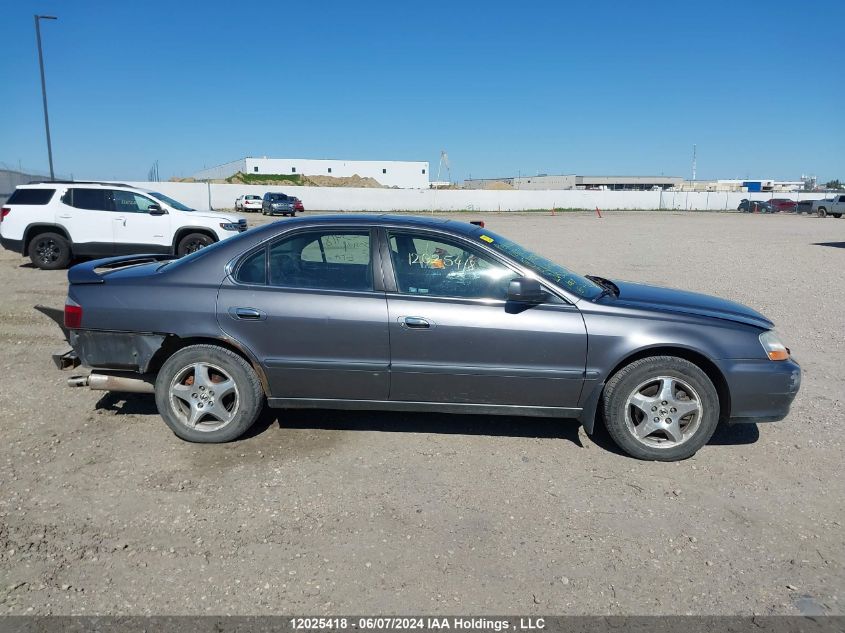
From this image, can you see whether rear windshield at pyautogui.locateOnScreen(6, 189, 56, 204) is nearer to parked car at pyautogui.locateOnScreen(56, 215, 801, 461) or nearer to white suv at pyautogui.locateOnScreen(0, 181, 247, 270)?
white suv at pyautogui.locateOnScreen(0, 181, 247, 270)

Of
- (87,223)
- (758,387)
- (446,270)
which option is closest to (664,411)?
(758,387)

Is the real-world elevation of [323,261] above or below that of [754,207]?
below

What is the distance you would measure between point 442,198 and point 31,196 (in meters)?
47.6

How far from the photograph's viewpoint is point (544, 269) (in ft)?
14.7

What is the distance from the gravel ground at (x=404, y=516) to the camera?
2.89 metres

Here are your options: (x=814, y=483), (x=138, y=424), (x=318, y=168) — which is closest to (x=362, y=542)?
(x=138, y=424)

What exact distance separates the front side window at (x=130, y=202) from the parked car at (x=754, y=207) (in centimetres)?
6517

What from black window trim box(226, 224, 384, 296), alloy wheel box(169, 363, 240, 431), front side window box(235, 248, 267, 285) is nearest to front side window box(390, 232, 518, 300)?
black window trim box(226, 224, 384, 296)

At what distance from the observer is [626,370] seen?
13.7 ft

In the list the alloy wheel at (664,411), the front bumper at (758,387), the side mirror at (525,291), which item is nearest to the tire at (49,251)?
the side mirror at (525,291)

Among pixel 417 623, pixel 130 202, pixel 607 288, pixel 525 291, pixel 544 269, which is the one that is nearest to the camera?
pixel 417 623

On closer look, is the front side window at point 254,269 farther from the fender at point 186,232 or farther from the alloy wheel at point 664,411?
the fender at point 186,232

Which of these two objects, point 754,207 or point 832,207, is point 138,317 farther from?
point 754,207

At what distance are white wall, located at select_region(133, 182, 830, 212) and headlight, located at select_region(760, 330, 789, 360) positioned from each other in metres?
50.1
